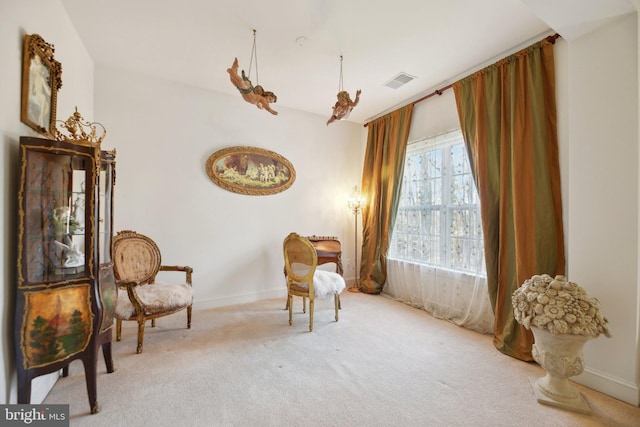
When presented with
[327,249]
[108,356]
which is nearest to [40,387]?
Result: [108,356]

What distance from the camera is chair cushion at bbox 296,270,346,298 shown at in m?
3.07

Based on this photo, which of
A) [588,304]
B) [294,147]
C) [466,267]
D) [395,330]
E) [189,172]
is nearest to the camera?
[588,304]

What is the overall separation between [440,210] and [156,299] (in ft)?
11.3

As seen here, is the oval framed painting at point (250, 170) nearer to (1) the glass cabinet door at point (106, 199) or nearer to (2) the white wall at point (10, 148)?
(1) the glass cabinet door at point (106, 199)

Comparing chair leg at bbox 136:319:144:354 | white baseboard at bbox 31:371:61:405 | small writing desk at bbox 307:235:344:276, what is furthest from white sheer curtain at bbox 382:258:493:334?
white baseboard at bbox 31:371:61:405

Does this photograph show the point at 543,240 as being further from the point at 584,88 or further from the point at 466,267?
the point at 584,88

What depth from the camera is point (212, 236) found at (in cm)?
372

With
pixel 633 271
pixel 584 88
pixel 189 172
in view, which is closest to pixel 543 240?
pixel 633 271

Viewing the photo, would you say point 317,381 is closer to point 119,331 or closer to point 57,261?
point 57,261

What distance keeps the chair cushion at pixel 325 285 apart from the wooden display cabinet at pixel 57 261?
189cm

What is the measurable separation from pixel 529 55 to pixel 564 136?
0.89m

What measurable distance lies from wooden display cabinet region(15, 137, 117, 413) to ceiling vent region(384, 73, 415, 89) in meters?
3.21

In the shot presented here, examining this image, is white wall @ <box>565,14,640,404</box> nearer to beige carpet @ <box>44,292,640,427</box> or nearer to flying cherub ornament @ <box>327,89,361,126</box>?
beige carpet @ <box>44,292,640,427</box>

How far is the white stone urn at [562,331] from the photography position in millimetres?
1756
